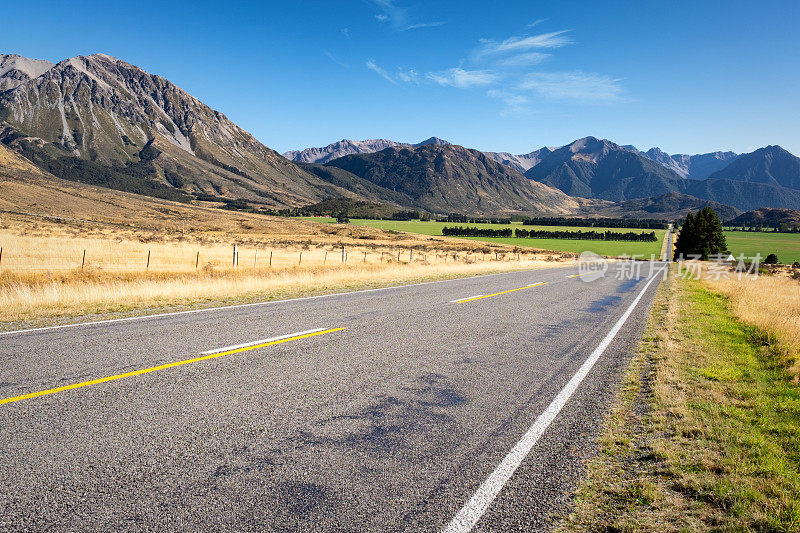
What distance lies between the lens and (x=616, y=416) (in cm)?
513

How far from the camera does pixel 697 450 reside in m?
4.25

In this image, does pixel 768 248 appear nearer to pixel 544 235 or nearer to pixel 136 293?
pixel 544 235

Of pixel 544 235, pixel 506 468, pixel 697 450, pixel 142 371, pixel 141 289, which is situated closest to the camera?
pixel 506 468

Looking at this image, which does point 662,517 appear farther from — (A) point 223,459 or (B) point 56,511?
(B) point 56,511

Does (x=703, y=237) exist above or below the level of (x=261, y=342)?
above

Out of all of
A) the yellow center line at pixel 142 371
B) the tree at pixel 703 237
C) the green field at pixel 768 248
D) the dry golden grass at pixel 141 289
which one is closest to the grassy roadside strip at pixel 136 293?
the dry golden grass at pixel 141 289

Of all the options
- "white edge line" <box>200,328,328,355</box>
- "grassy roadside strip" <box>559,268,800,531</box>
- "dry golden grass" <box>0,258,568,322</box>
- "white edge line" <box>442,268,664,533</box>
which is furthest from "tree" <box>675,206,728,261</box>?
"white edge line" <box>200,328,328,355</box>

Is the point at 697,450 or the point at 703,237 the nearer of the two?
the point at 697,450

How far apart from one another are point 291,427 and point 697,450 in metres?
4.12

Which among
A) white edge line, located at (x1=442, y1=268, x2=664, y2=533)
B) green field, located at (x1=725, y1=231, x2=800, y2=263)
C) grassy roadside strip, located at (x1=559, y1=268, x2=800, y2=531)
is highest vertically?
green field, located at (x1=725, y1=231, x2=800, y2=263)

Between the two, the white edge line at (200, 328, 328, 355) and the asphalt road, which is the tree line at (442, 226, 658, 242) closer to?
the white edge line at (200, 328, 328, 355)

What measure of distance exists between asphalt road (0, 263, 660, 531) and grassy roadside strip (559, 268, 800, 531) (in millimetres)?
301

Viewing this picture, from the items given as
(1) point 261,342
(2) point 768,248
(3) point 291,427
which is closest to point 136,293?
(1) point 261,342

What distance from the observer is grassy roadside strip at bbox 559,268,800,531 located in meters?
3.24
